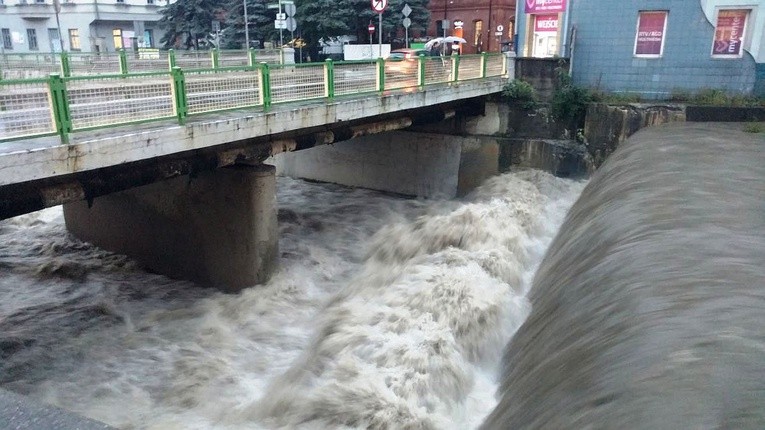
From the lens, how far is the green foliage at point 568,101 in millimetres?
16609

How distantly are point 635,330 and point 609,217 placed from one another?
3310mm

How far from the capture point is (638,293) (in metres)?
5.08

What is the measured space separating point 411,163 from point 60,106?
12.5 m

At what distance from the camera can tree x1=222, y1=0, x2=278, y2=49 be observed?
3203 cm

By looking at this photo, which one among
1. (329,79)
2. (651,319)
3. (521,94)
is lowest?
(651,319)

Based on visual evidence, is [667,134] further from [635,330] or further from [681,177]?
[635,330]

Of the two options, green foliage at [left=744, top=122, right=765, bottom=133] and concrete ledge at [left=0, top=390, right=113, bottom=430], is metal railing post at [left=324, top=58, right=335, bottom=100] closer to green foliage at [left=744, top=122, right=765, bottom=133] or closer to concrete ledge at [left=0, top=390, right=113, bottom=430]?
concrete ledge at [left=0, top=390, right=113, bottom=430]

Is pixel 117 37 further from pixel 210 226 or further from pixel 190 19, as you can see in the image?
pixel 210 226

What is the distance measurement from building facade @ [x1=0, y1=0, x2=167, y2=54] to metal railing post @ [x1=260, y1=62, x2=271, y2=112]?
35.6 metres

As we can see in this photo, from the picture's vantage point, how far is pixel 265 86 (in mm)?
9555

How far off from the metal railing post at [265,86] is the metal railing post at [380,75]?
130 inches

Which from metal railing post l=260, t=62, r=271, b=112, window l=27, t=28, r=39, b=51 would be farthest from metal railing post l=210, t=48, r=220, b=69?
window l=27, t=28, r=39, b=51

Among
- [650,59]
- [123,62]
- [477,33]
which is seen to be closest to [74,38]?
[477,33]

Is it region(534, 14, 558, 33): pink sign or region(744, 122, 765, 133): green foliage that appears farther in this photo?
region(534, 14, 558, 33): pink sign
